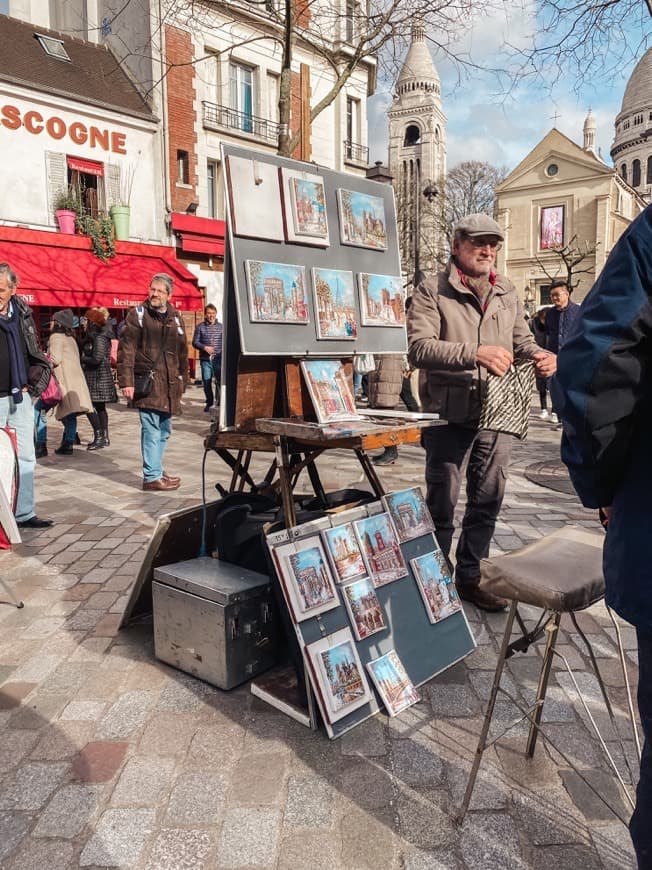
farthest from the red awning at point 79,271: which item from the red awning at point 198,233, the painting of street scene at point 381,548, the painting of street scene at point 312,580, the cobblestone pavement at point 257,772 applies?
the painting of street scene at point 312,580

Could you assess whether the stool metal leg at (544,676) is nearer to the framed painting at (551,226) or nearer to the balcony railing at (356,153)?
the balcony railing at (356,153)

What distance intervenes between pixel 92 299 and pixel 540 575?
593 inches

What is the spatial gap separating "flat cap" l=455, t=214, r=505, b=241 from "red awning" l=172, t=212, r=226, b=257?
1581 cm

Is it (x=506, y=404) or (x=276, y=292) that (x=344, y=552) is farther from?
(x=506, y=404)

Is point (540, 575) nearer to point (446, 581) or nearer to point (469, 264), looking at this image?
point (446, 581)

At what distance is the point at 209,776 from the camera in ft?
7.75

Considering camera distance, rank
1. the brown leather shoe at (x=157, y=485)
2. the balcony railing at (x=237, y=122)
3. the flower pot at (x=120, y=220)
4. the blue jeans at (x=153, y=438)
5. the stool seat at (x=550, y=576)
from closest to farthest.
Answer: the stool seat at (x=550, y=576) → the blue jeans at (x=153, y=438) → the brown leather shoe at (x=157, y=485) → the flower pot at (x=120, y=220) → the balcony railing at (x=237, y=122)

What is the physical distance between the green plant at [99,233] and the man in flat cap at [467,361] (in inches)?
567

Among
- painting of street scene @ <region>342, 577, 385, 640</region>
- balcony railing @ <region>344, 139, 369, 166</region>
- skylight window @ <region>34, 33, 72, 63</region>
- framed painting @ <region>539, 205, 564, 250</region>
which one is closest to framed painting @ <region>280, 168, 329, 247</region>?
painting of street scene @ <region>342, 577, 385, 640</region>

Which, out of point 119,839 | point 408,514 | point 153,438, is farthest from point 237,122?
point 119,839

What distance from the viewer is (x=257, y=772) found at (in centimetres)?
238

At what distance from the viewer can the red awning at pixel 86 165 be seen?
16.6 m

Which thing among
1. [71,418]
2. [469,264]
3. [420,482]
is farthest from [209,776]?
[71,418]

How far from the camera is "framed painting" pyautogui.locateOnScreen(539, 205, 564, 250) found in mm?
53844
